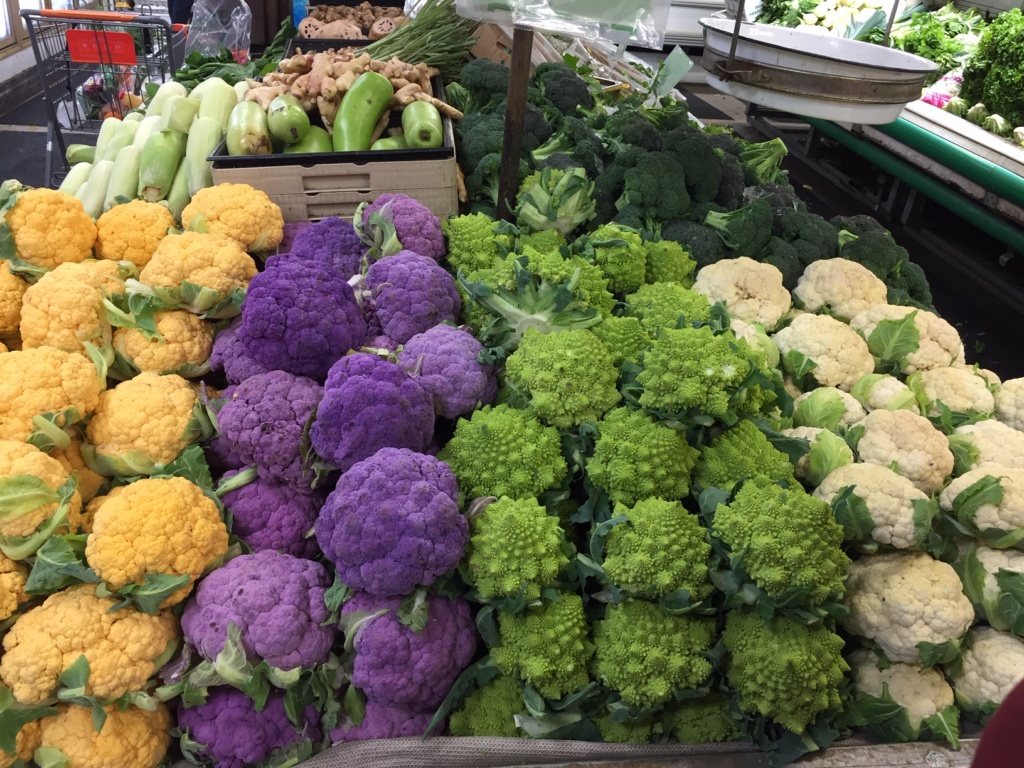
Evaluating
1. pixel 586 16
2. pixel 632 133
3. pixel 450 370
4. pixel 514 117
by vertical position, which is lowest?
pixel 450 370

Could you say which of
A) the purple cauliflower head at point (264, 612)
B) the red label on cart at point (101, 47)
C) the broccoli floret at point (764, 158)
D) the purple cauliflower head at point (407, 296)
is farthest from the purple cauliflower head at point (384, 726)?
the red label on cart at point (101, 47)

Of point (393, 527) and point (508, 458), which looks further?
point (508, 458)

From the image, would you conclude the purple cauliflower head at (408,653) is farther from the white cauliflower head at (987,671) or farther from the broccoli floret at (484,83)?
the broccoli floret at (484,83)

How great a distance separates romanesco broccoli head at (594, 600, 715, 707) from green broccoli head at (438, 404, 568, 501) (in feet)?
1.01

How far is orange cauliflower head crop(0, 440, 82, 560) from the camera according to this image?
48.7 inches

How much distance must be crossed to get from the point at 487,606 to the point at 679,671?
1.29 ft

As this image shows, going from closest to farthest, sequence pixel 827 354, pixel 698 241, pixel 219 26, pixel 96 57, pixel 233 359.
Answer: pixel 233 359 → pixel 827 354 → pixel 698 241 → pixel 96 57 → pixel 219 26

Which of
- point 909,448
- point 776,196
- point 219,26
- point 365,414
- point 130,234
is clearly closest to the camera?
point 365,414

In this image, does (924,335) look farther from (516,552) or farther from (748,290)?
(516,552)

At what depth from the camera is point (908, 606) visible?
4.19 feet

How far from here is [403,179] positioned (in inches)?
86.7

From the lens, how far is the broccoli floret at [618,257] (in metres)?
1.86

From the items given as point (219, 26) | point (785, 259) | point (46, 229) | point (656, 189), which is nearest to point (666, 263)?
point (656, 189)

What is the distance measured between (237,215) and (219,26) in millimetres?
3994
